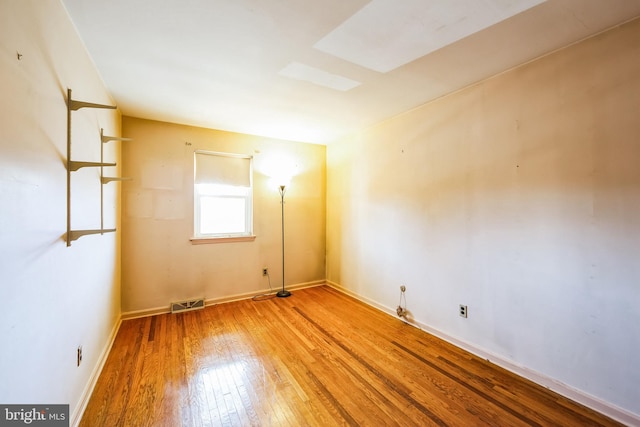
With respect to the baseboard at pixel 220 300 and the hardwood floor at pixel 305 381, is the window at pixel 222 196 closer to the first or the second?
the baseboard at pixel 220 300

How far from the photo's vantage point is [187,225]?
11.5ft

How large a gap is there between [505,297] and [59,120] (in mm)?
3382

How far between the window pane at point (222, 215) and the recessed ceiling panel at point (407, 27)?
2.64 m

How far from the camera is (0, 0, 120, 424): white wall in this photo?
0.98 m

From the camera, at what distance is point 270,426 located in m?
1.60

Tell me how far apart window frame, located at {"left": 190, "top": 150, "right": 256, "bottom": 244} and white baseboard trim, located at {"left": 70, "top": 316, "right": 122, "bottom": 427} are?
1.40m

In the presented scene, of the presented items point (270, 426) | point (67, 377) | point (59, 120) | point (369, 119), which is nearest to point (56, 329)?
point (67, 377)

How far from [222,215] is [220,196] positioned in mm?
283

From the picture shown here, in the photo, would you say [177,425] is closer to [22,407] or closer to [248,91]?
[22,407]

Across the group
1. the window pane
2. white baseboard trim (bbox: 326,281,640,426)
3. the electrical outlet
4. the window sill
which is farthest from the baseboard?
the electrical outlet

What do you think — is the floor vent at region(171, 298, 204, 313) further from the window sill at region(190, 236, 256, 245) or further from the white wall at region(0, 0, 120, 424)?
the white wall at region(0, 0, 120, 424)

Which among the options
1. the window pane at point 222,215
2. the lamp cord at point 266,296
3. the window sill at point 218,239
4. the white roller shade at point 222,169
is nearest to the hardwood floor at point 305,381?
the lamp cord at point 266,296

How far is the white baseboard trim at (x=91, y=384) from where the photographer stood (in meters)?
1.60

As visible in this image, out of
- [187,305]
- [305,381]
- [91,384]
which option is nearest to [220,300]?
[187,305]
